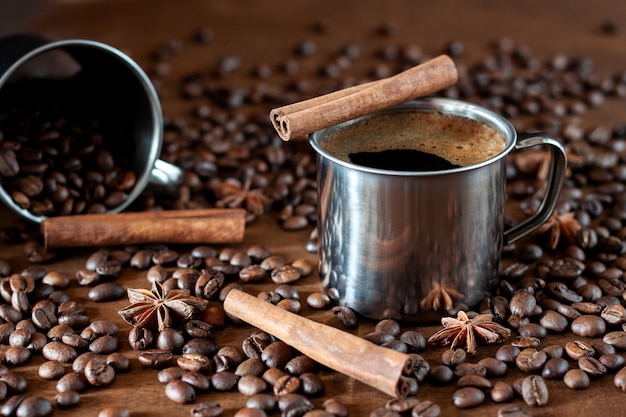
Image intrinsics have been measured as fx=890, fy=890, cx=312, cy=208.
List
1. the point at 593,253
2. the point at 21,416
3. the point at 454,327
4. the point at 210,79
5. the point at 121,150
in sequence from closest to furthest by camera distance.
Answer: the point at 21,416, the point at 454,327, the point at 593,253, the point at 121,150, the point at 210,79

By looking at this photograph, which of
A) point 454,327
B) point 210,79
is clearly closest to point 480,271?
point 454,327

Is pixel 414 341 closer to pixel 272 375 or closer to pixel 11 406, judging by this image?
pixel 272 375

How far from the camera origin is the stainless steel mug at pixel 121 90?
7.00 ft

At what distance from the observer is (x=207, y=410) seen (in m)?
1.56

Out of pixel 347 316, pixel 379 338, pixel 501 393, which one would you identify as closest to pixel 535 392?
pixel 501 393

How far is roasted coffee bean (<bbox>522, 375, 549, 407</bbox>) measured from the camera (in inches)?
62.5

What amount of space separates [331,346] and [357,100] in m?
0.52

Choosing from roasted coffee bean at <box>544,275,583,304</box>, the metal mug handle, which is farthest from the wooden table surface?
roasted coffee bean at <box>544,275,583,304</box>

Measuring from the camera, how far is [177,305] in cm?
181

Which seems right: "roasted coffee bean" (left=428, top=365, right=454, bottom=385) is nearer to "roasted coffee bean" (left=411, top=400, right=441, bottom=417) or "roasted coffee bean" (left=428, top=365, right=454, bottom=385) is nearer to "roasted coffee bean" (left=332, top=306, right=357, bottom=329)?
"roasted coffee bean" (left=411, top=400, right=441, bottom=417)

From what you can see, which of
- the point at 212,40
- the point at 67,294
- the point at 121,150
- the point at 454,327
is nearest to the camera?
the point at 454,327

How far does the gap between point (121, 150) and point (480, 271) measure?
3.39 feet

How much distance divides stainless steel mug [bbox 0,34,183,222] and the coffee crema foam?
1.81ft

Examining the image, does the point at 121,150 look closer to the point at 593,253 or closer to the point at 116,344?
the point at 116,344
